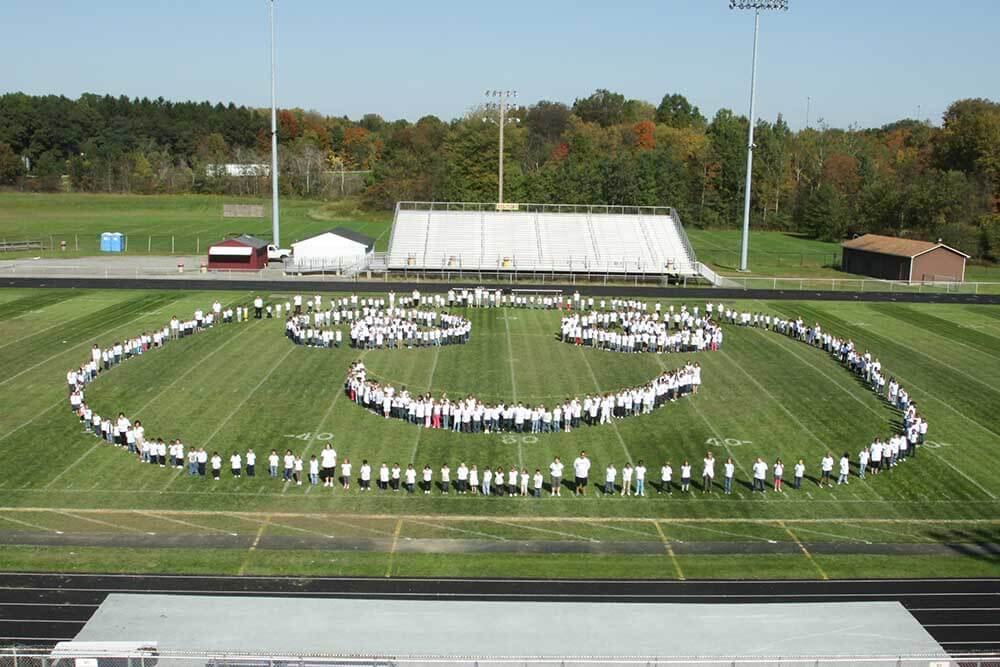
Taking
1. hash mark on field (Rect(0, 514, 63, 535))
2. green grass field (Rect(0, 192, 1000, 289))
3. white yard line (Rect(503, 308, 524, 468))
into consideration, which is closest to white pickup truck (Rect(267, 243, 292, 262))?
green grass field (Rect(0, 192, 1000, 289))

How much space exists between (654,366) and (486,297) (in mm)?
14943

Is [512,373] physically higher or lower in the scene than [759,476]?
higher

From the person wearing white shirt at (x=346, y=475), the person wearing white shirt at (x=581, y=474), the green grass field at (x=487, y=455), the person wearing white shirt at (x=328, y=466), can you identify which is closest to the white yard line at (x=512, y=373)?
the green grass field at (x=487, y=455)

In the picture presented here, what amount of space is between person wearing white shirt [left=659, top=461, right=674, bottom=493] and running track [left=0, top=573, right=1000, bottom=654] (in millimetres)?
4861

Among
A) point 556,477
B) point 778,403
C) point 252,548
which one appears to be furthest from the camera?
point 778,403

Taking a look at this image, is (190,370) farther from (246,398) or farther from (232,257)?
(232,257)

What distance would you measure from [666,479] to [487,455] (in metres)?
5.30

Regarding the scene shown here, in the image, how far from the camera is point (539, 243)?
211 feet

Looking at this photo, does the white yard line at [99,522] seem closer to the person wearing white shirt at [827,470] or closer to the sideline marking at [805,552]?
the sideline marking at [805,552]

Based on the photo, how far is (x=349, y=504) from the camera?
22938mm

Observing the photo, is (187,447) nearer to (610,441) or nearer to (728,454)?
(610,441)

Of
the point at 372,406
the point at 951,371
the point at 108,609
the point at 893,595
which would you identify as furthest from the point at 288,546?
the point at 951,371

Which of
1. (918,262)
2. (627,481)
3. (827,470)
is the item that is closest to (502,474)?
(627,481)

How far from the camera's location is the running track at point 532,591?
17.6m
